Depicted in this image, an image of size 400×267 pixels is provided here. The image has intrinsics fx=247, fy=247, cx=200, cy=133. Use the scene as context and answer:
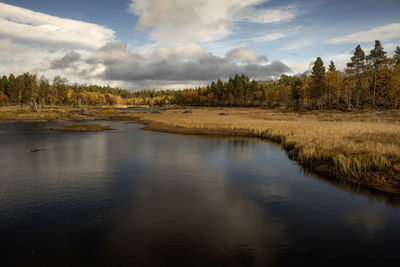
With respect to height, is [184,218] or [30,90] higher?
[30,90]

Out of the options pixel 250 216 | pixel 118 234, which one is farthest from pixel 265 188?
pixel 118 234

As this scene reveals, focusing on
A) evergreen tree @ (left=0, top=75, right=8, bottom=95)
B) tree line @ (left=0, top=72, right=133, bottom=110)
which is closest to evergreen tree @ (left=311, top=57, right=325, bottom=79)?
tree line @ (left=0, top=72, right=133, bottom=110)

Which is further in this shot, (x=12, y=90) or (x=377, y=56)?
(x=12, y=90)

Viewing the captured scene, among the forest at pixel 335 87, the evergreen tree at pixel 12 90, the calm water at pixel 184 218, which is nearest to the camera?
the calm water at pixel 184 218

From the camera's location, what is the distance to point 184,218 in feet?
45.0

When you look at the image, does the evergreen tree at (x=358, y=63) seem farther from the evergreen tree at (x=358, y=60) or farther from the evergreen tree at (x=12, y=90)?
the evergreen tree at (x=12, y=90)

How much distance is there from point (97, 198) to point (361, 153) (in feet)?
72.1

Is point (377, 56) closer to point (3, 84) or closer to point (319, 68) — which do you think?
point (319, 68)

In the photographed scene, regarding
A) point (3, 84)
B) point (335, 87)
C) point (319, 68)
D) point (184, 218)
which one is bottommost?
point (184, 218)

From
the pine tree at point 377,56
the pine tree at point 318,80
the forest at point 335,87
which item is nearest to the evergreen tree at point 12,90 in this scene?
the forest at point 335,87

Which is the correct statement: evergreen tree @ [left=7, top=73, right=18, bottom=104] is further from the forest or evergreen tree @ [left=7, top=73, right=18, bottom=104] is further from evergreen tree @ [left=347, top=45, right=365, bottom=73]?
evergreen tree @ [left=347, top=45, right=365, bottom=73]

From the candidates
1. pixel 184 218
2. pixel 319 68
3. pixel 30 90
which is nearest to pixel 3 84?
pixel 30 90

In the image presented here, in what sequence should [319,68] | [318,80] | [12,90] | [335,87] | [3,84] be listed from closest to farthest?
[335,87] → [318,80] → [319,68] → [12,90] → [3,84]

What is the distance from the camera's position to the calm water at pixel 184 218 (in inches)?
412
